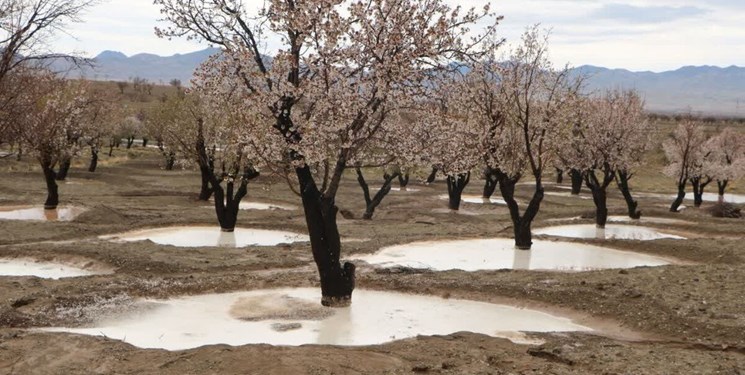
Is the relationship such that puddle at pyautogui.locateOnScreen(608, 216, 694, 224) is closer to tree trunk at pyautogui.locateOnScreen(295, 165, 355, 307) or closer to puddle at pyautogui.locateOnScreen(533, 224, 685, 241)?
puddle at pyautogui.locateOnScreen(533, 224, 685, 241)

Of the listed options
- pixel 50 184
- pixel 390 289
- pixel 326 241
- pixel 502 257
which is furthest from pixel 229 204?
pixel 326 241

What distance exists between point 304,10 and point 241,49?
221 cm

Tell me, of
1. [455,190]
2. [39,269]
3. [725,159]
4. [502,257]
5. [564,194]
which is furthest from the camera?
[564,194]

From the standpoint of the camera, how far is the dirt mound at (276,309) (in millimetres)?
17500

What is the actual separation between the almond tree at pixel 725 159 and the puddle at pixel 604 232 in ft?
77.8

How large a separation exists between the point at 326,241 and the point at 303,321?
2.36 metres

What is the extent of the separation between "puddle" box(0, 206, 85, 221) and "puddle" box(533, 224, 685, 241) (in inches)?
1049

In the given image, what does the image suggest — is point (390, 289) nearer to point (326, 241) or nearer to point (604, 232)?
point (326, 241)

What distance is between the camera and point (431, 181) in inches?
2773

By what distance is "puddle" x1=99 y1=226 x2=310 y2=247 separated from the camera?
31062 mm

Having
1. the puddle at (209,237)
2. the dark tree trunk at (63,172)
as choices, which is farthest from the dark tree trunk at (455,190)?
the dark tree trunk at (63,172)

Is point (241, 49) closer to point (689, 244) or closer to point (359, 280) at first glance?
point (359, 280)

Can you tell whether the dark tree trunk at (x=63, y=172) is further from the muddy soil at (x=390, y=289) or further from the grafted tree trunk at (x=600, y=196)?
the grafted tree trunk at (x=600, y=196)

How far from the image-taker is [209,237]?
107ft
